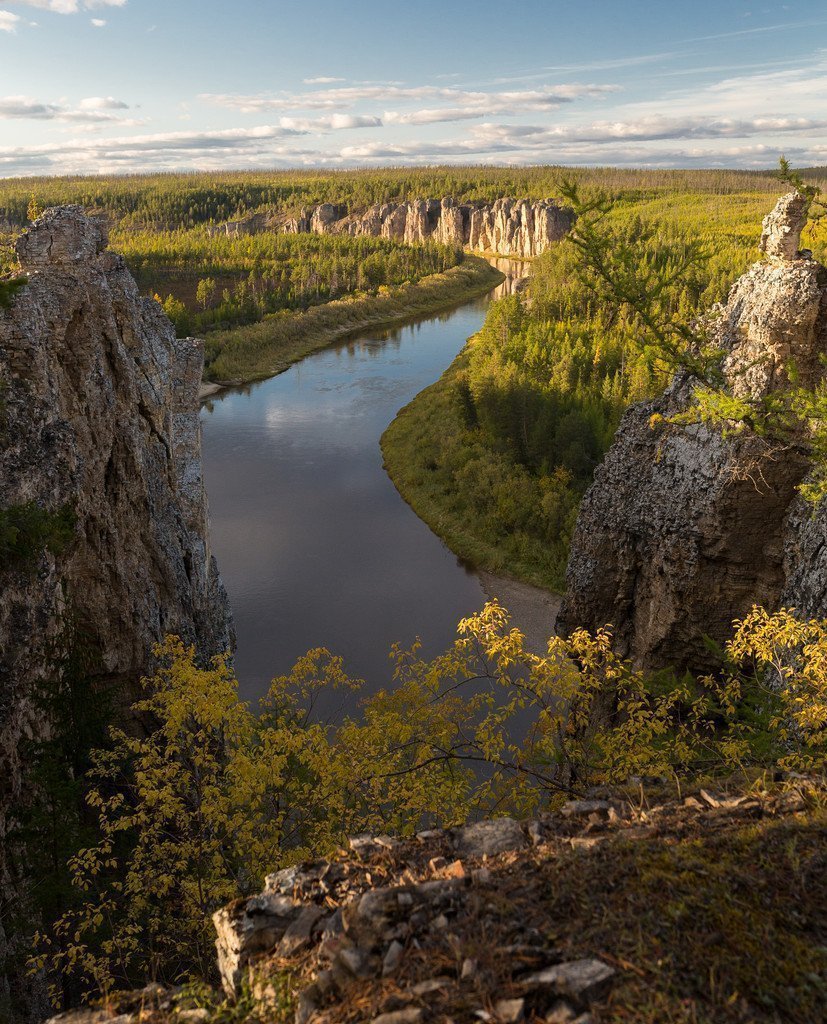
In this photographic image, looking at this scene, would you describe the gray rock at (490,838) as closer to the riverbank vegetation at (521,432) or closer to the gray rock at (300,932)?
the gray rock at (300,932)

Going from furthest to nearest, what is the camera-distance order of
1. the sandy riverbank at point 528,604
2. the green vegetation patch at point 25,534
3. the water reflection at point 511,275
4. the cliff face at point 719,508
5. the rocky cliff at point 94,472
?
the water reflection at point 511,275
the sandy riverbank at point 528,604
the cliff face at point 719,508
the rocky cliff at point 94,472
the green vegetation patch at point 25,534

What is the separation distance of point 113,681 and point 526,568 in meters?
27.3

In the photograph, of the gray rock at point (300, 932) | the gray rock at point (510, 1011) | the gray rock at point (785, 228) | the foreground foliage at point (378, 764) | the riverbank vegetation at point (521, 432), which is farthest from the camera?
the riverbank vegetation at point (521, 432)

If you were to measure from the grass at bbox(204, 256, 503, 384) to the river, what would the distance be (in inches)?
291

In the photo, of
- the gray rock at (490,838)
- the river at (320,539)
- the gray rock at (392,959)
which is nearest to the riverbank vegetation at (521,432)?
the river at (320,539)

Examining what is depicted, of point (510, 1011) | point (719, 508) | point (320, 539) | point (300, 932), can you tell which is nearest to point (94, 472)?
point (300, 932)

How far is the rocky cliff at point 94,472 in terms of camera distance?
43.9 feet

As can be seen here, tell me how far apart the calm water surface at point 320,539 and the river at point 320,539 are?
0.31 ft

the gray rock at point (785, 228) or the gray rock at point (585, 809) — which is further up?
the gray rock at point (785, 228)

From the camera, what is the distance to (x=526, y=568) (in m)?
42.4

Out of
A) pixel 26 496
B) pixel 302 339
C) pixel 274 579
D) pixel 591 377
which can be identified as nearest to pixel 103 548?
pixel 26 496

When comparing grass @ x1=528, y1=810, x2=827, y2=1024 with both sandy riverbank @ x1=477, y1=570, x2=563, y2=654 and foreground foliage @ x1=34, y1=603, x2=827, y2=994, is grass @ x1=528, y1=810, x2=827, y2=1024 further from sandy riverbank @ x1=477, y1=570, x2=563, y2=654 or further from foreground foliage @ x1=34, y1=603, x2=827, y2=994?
sandy riverbank @ x1=477, y1=570, x2=563, y2=654

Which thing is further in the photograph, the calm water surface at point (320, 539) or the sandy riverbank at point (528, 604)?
the sandy riverbank at point (528, 604)

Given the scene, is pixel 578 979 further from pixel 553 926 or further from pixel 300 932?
pixel 300 932
